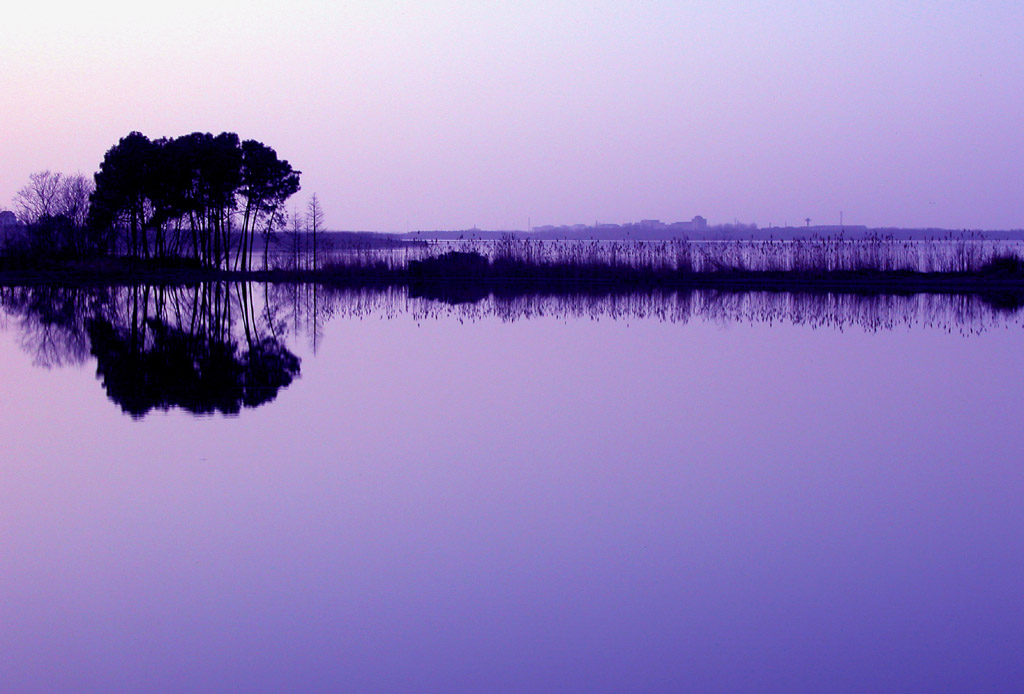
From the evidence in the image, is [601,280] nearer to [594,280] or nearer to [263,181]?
[594,280]

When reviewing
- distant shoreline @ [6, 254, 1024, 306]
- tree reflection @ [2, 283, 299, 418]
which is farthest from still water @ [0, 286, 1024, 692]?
distant shoreline @ [6, 254, 1024, 306]

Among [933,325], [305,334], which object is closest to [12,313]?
[305,334]

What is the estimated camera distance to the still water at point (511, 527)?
4227 millimetres

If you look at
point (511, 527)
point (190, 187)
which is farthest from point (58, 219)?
point (511, 527)

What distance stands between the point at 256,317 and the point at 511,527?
50.4 feet

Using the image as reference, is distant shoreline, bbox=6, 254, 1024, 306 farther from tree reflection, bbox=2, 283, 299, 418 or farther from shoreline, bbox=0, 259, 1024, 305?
tree reflection, bbox=2, 283, 299, 418

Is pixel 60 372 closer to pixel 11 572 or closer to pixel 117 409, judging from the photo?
pixel 117 409

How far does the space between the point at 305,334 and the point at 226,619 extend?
41.6ft

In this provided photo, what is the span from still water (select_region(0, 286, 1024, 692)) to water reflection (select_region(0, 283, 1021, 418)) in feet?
0.56

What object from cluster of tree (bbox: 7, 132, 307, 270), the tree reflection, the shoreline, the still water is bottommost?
the still water

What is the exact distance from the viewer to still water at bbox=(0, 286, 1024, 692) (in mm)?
4227

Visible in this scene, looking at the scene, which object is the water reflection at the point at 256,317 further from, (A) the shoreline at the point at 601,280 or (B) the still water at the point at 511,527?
(A) the shoreline at the point at 601,280

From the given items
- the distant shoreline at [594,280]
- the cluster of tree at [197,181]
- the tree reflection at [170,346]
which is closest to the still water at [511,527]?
the tree reflection at [170,346]

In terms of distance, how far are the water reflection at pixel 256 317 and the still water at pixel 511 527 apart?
17 cm
